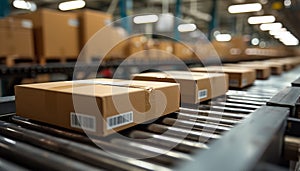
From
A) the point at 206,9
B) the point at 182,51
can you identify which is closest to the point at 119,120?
the point at 182,51

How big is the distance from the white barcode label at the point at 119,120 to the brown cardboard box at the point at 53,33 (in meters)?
2.95

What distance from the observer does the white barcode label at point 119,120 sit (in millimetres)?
821

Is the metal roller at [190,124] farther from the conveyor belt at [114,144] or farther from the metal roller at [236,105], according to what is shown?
the metal roller at [236,105]

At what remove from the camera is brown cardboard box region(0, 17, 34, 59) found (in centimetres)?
302

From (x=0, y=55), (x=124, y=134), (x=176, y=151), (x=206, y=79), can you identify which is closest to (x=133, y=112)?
(x=124, y=134)

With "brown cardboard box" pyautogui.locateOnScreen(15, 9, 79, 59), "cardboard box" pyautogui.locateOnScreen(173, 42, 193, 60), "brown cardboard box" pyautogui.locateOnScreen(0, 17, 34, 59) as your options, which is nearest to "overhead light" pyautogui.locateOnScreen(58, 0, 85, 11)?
"brown cardboard box" pyautogui.locateOnScreen(15, 9, 79, 59)

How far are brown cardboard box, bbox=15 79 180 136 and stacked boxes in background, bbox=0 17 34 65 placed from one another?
235 cm

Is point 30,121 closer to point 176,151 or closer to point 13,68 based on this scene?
point 176,151

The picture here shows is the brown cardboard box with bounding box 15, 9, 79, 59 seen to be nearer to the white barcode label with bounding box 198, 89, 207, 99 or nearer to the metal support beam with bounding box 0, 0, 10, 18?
the metal support beam with bounding box 0, 0, 10, 18

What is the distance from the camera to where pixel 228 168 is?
0.47m

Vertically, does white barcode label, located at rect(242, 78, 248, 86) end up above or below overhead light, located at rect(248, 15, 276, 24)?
below

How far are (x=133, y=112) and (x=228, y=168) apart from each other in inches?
19.7

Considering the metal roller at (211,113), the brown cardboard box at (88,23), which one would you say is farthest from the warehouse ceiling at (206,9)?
the metal roller at (211,113)

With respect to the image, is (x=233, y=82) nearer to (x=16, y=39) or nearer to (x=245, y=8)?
(x=16, y=39)
